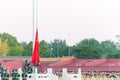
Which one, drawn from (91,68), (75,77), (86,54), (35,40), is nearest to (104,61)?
(91,68)

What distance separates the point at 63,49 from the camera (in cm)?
5188

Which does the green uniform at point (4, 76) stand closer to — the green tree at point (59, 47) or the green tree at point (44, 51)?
the green tree at point (44, 51)

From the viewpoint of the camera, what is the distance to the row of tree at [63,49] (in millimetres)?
42312

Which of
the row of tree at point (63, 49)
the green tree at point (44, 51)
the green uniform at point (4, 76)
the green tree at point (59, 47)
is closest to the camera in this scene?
the green uniform at point (4, 76)

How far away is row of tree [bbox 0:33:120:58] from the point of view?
42312 millimetres

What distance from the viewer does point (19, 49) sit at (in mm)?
53375

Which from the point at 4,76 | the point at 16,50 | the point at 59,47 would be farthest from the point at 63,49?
the point at 4,76

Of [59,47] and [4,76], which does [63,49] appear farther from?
[4,76]

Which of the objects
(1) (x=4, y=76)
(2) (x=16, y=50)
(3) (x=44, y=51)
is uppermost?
(2) (x=16, y=50)

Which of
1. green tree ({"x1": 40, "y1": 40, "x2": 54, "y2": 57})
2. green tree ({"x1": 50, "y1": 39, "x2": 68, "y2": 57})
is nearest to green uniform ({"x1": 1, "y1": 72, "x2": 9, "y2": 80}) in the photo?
green tree ({"x1": 40, "y1": 40, "x2": 54, "y2": 57})

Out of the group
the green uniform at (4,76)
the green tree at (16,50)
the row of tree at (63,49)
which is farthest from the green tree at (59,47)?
the green uniform at (4,76)

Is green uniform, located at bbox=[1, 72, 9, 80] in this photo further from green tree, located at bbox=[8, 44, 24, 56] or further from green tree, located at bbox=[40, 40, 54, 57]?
green tree, located at bbox=[8, 44, 24, 56]

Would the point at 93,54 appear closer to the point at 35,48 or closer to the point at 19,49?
the point at 19,49

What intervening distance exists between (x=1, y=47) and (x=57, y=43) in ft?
23.2
